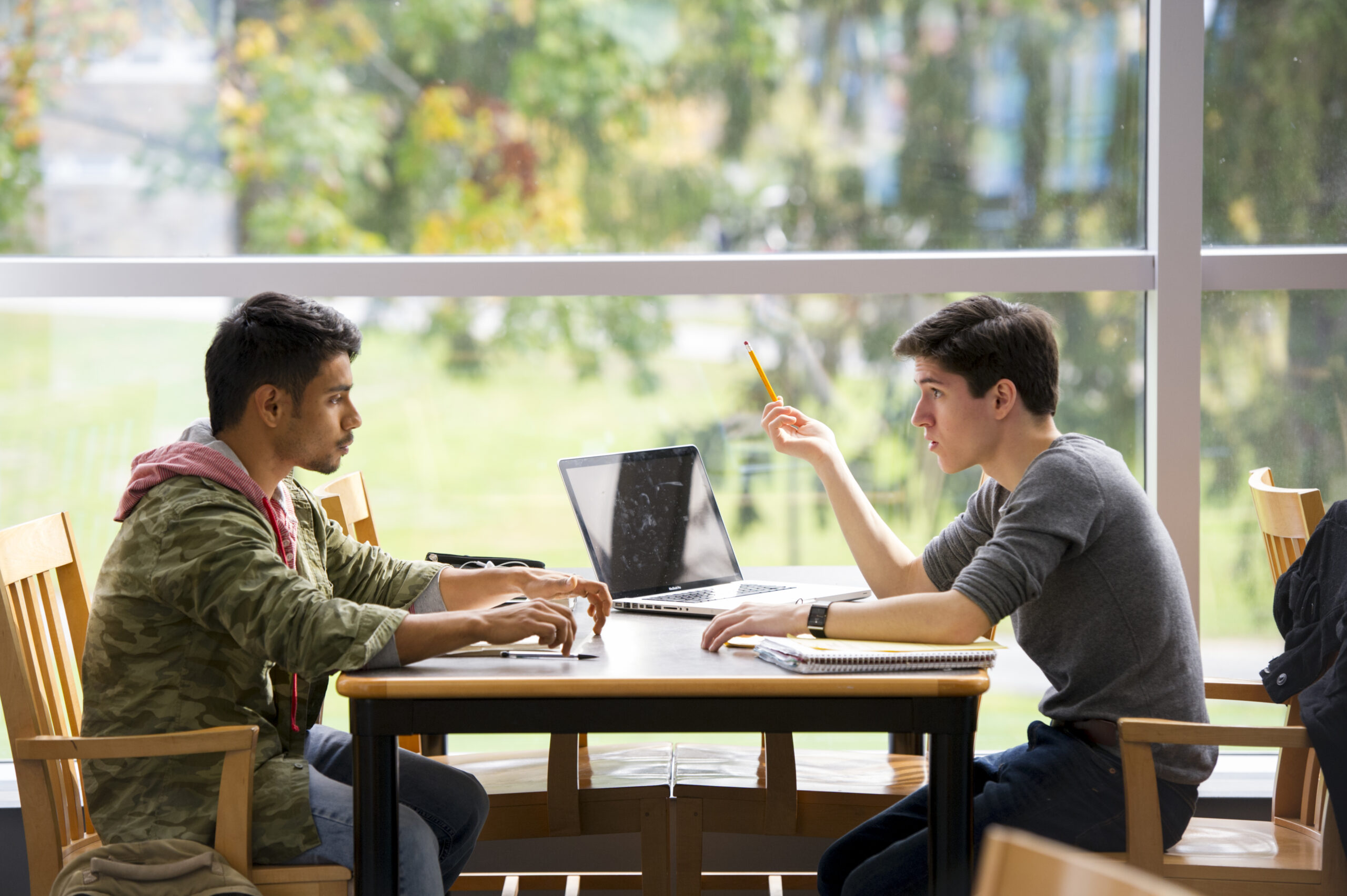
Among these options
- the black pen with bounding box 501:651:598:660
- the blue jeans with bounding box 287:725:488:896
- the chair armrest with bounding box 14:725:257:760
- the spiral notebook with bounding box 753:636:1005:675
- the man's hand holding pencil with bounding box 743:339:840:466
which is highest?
the man's hand holding pencil with bounding box 743:339:840:466

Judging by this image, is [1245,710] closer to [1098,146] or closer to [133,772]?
[1098,146]

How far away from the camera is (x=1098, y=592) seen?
1.66 meters

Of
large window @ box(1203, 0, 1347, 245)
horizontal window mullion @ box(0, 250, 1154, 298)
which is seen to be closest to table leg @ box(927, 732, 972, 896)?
horizontal window mullion @ box(0, 250, 1154, 298)

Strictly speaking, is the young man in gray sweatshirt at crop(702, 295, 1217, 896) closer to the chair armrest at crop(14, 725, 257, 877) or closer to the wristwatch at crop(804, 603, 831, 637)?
the wristwatch at crop(804, 603, 831, 637)

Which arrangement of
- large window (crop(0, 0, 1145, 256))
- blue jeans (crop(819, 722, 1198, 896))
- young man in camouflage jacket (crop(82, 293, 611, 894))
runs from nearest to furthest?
1. young man in camouflage jacket (crop(82, 293, 611, 894))
2. blue jeans (crop(819, 722, 1198, 896))
3. large window (crop(0, 0, 1145, 256))

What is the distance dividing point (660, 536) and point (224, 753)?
85 cm

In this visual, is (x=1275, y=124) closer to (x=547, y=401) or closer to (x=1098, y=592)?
(x=1098, y=592)

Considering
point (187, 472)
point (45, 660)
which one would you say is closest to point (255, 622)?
point (187, 472)

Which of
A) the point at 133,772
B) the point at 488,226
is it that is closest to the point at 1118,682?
the point at 133,772

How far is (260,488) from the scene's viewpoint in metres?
1.69

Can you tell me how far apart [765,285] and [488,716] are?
140 centimetres

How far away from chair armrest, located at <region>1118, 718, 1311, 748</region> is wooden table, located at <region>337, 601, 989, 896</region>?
0.22 meters

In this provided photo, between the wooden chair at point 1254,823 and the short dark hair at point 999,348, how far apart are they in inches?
20.6

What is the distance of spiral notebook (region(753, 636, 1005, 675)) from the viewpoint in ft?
4.75
